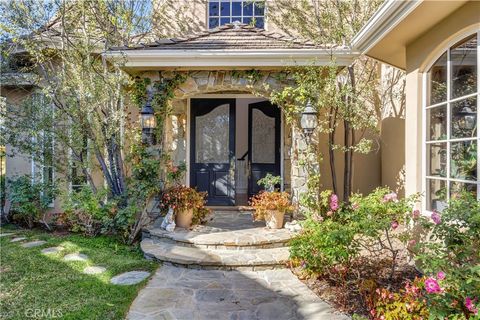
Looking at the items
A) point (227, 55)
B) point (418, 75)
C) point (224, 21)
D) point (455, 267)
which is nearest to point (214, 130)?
point (227, 55)

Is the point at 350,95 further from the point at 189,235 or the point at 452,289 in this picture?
the point at 452,289

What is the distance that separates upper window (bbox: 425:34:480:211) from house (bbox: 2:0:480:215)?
0.02 meters

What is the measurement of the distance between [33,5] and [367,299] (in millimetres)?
7624

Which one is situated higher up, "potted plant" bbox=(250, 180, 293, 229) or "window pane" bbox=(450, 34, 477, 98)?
"window pane" bbox=(450, 34, 477, 98)

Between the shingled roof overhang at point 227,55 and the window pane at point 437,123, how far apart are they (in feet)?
6.35

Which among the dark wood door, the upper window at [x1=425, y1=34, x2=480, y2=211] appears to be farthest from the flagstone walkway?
the dark wood door

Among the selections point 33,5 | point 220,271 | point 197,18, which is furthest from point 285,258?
point 197,18

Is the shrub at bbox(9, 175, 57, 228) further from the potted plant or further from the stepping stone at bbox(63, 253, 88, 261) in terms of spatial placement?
the potted plant

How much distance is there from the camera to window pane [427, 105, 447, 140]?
4137 mm

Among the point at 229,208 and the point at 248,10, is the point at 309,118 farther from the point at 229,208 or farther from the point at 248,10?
the point at 248,10

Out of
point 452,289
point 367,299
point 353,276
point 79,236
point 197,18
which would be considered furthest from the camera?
point 197,18

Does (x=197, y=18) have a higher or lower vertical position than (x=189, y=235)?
higher

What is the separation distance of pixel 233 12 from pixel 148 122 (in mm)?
5126

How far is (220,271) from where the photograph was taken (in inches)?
189
